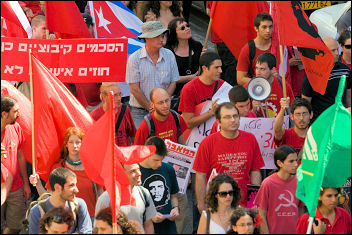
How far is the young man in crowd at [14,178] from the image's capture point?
32.0 feet

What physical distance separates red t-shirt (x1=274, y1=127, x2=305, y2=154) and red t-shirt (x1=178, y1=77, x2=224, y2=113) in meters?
1.02

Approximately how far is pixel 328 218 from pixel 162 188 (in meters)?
1.72

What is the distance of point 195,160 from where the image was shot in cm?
959

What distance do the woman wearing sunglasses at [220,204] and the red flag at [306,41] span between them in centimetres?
217

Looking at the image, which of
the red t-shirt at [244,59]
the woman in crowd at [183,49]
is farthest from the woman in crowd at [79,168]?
the woman in crowd at [183,49]

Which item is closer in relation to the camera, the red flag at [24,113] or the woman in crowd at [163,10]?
the red flag at [24,113]

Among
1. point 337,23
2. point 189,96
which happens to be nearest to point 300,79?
point 337,23

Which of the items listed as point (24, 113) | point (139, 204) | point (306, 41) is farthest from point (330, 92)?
point (24, 113)

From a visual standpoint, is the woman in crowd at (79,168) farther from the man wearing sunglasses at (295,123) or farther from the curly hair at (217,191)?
the man wearing sunglasses at (295,123)

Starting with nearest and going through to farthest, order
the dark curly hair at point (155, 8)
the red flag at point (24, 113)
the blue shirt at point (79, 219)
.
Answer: the blue shirt at point (79, 219), the red flag at point (24, 113), the dark curly hair at point (155, 8)

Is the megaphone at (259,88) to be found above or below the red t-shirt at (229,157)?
above

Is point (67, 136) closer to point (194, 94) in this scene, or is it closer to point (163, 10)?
point (194, 94)

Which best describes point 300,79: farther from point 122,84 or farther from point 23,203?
point 23,203

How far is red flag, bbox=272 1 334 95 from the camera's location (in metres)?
10.3
